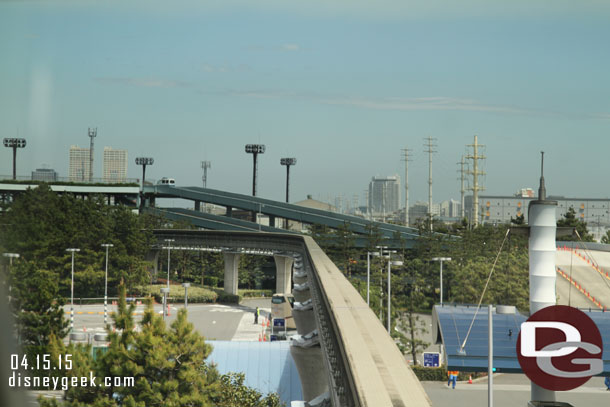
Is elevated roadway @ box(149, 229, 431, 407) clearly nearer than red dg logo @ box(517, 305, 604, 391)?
Yes

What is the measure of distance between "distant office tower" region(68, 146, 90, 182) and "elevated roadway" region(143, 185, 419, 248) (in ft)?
27.6

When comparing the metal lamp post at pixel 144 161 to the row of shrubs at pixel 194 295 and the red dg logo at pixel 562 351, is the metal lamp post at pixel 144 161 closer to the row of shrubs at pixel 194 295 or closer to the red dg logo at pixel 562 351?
the row of shrubs at pixel 194 295

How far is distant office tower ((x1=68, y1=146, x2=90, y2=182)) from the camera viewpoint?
9475 cm

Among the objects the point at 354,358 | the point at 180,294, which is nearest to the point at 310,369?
the point at 354,358

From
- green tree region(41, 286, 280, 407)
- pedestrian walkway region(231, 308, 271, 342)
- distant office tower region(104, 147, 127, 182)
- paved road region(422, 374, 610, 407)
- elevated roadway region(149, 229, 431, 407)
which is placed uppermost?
distant office tower region(104, 147, 127, 182)

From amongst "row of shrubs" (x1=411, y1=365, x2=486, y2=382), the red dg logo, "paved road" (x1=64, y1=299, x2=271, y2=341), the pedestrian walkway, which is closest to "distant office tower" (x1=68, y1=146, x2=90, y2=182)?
"paved road" (x1=64, y1=299, x2=271, y2=341)

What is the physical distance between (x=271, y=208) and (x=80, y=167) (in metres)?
33.7

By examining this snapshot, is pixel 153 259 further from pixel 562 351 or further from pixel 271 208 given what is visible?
pixel 562 351

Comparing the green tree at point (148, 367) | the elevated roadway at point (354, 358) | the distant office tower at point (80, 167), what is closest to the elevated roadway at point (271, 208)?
the distant office tower at point (80, 167)

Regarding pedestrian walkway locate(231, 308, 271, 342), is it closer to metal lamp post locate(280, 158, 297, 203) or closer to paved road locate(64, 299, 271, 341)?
paved road locate(64, 299, 271, 341)

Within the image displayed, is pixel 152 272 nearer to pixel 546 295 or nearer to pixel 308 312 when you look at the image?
pixel 308 312

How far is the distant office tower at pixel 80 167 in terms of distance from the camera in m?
94.8

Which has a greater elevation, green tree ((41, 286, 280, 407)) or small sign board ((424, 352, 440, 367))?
green tree ((41, 286, 280, 407))

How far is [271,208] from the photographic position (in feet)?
307
